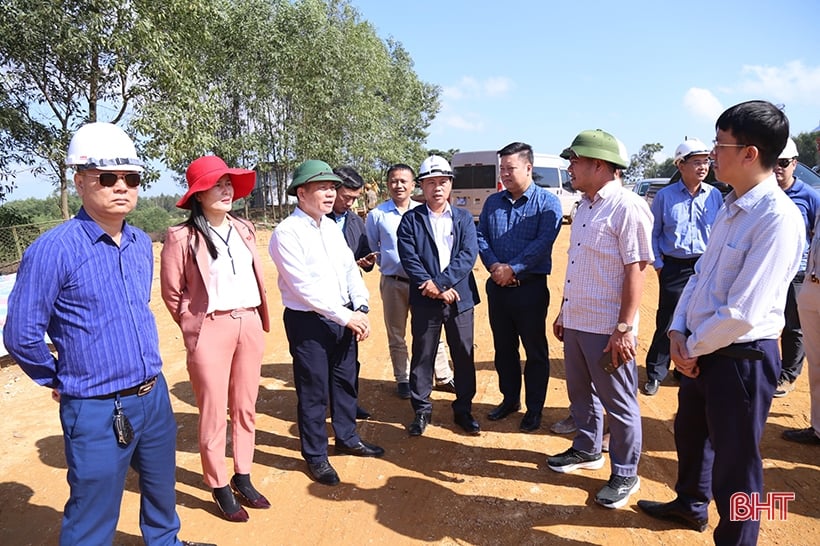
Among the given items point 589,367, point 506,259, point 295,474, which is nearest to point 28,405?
point 295,474

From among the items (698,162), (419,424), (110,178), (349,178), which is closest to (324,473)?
(419,424)

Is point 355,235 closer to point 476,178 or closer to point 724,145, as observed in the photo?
point 724,145

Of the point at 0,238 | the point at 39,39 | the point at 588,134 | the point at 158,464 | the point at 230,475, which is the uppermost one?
the point at 39,39

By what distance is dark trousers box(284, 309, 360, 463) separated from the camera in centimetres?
321

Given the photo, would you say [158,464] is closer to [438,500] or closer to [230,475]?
[230,475]

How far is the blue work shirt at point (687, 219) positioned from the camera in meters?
4.22

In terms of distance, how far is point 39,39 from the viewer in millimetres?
8719

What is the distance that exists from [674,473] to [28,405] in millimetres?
5424

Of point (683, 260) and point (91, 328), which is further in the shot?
point (683, 260)

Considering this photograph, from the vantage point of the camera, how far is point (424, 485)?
10.5 feet

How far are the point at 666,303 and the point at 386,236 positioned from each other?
8.19ft

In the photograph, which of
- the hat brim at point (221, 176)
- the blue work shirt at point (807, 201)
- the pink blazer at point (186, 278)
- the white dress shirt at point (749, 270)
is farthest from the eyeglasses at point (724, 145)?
the pink blazer at point (186, 278)

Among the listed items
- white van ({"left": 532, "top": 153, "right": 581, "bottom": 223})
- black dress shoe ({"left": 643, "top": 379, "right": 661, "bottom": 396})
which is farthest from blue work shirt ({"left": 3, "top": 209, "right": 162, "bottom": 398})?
white van ({"left": 532, "top": 153, "right": 581, "bottom": 223})

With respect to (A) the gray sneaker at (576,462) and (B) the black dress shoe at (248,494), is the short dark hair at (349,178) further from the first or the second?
(A) the gray sneaker at (576,462)
